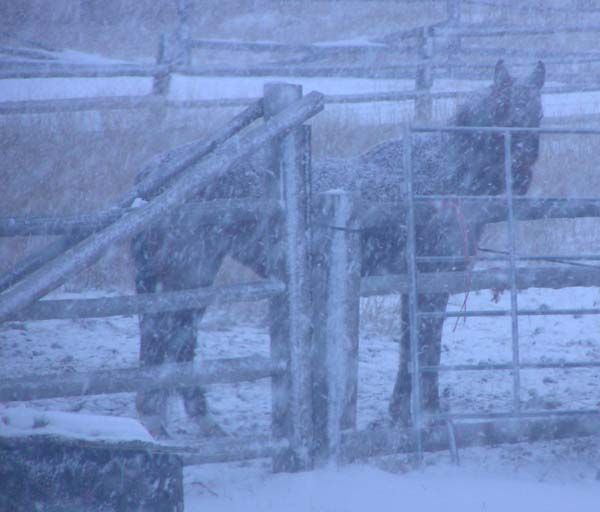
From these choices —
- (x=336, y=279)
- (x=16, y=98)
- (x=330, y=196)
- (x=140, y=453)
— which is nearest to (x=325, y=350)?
(x=336, y=279)

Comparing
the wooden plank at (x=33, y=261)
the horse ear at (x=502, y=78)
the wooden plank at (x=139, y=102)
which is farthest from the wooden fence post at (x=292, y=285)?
the wooden plank at (x=139, y=102)

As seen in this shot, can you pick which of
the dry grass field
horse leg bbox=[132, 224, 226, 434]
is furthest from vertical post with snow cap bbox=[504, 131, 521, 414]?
the dry grass field

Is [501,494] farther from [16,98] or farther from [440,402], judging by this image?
[16,98]

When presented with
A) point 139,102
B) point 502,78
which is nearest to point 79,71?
point 139,102

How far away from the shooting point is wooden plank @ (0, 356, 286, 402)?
11.1 ft

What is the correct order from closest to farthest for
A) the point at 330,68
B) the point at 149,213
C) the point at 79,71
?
the point at 149,213 → the point at 79,71 → the point at 330,68

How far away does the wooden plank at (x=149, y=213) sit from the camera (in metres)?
3.08

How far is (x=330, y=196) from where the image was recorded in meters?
3.98

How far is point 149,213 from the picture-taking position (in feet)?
11.0

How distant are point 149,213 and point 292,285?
2.61ft

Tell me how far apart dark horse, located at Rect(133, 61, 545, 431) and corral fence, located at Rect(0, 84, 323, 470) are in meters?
0.94

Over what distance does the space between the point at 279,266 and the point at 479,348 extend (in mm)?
3330

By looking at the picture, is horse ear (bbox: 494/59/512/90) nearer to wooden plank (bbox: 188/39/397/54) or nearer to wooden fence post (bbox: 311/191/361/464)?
wooden fence post (bbox: 311/191/361/464)

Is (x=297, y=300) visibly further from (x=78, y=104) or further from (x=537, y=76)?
(x=78, y=104)
